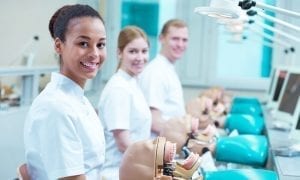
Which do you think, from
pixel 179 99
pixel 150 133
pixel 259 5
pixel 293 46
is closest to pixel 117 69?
pixel 150 133

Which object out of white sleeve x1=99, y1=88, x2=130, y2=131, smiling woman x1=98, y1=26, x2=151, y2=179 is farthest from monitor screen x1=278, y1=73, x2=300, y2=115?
white sleeve x1=99, y1=88, x2=130, y2=131

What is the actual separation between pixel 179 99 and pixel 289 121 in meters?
0.76

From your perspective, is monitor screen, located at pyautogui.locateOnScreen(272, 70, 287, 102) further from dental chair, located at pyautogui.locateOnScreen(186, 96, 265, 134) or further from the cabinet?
the cabinet

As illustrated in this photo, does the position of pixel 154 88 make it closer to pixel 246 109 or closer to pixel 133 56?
pixel 133 56

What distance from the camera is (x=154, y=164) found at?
4.13 feet

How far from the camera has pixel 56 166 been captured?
1.23m

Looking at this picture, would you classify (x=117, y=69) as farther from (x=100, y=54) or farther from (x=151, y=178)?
(x=151, y=178)

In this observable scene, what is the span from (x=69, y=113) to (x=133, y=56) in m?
0.98

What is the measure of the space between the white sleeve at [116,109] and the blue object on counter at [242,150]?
470mm

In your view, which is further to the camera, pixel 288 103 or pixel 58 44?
pixel 288 103

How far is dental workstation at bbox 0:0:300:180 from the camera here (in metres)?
1.27

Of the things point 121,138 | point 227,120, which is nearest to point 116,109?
point 121,138

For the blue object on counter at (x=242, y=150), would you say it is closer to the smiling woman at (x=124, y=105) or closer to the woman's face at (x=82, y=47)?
the smiling woman at (x=124, y=105)

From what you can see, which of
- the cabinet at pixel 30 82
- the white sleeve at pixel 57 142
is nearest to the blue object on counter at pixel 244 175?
the white sleeve at pixel 57 142
